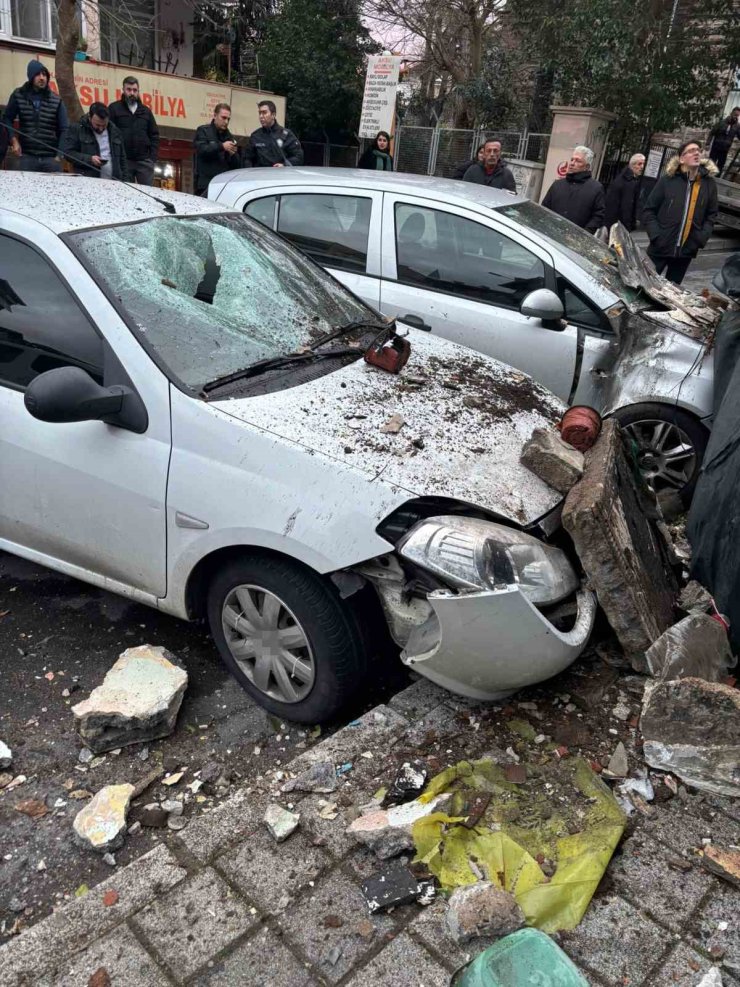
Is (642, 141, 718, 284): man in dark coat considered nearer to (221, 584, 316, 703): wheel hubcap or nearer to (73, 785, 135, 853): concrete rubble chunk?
(221, 584, 316, 703): wheel hubcap

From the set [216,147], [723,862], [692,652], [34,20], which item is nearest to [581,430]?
[692,652]

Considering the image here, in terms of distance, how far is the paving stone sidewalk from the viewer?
6.28 feet

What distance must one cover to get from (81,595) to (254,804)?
72.1 inches

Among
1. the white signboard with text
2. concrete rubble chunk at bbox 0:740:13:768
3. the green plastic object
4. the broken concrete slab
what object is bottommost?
concrete rubble chunk at bbox 0:740:13:768

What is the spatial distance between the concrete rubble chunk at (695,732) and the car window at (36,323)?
2375 millimetres

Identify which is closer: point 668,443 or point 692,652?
point 692,652

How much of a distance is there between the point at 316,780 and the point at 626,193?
10129 mm

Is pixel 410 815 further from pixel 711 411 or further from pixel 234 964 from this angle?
pixel 711 411

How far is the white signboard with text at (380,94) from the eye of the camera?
488 inches

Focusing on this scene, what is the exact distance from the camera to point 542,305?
4.57 m

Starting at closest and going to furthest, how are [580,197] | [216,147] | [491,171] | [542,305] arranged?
[542,305] < [580,197] < [491,171] < [216,147]

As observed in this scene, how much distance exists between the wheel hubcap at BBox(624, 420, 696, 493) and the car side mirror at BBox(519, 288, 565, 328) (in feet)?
2.87

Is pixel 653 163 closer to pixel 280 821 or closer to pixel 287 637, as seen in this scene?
pixel 287 637

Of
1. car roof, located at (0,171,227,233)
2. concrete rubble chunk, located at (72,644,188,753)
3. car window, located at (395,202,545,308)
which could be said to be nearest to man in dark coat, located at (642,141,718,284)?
car window, located at (395,202,545,308)
